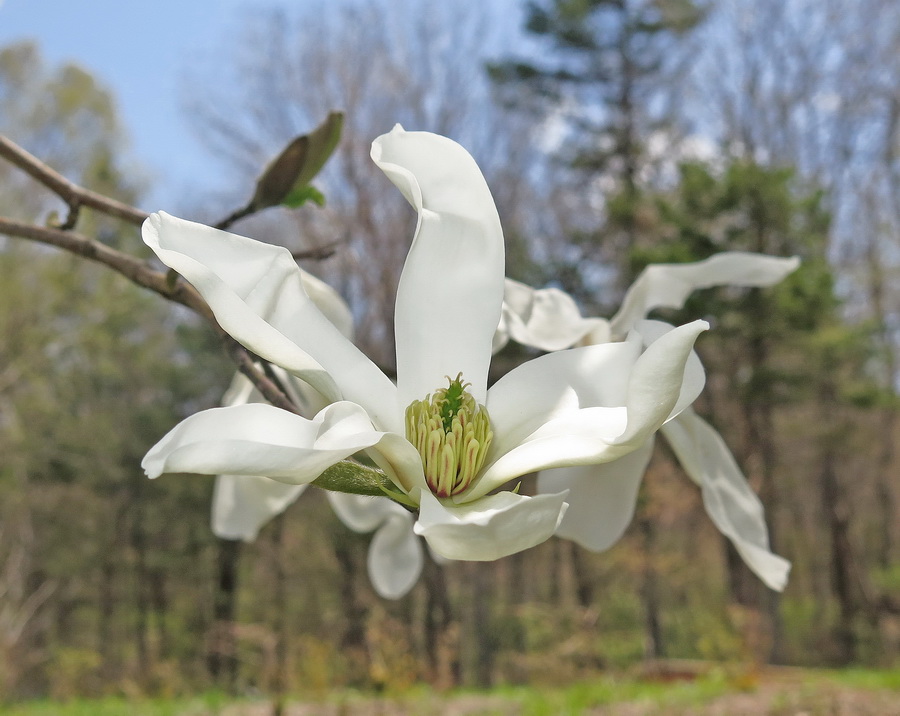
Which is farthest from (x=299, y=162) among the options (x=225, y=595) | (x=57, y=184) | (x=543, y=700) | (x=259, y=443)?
(x=225, y=595)

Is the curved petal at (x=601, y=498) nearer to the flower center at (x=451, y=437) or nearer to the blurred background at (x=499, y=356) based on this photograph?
the flower center at (x=451, y=437)

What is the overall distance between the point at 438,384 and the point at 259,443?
0.10 m

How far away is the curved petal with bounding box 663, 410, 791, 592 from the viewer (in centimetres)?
35

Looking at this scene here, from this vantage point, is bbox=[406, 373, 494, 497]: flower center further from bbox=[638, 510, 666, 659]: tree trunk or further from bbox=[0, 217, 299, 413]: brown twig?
bbox=[638, 510, 666, 659]: tree trunk

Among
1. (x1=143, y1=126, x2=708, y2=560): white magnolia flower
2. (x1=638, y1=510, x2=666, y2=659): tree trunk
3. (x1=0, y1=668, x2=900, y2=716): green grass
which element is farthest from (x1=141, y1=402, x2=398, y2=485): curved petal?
(x1=638, y1=510, x2=666, y2=659): tree trunk

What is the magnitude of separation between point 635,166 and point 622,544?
3.41m

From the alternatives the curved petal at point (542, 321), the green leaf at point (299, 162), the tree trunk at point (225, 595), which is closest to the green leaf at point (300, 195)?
the green leaf at point (299, 162)

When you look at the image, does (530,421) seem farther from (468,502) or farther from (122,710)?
(122,710)

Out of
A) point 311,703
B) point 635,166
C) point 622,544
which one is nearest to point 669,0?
point 635,166

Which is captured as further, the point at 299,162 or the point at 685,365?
the point at 299,162

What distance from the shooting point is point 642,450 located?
0.40 metres

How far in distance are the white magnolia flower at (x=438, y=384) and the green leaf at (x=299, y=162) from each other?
143 mm

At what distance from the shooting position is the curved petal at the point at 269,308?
238mm

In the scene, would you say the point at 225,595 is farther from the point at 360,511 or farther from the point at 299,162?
the point at 299,162
